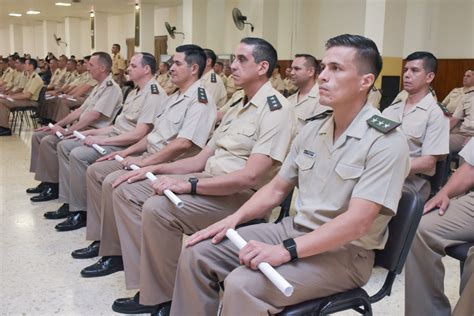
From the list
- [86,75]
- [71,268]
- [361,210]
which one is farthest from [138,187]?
[86,75]

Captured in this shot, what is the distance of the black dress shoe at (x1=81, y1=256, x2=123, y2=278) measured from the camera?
255 centimetres

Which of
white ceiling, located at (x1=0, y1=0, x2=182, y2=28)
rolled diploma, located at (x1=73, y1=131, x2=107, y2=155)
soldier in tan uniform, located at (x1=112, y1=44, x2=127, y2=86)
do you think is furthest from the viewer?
white ceiling, located at (x1=0, y1=0, x2=182, y2=28)

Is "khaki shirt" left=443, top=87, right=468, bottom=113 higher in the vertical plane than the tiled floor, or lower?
higher

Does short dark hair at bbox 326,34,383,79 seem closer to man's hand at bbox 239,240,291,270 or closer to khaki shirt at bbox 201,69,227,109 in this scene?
man's hand at bbox 239,240,291,270

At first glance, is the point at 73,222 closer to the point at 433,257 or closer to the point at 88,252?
the point at 88,252

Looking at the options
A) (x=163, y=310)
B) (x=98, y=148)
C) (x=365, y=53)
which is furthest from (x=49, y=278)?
(x=365, y=53)

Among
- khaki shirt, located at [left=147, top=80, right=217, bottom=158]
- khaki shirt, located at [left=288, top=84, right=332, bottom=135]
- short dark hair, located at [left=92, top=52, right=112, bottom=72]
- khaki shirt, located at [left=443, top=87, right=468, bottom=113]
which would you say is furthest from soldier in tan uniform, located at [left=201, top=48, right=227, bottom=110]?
khaki shirt, located at [left=443, top=87, right=468, bottom=113]

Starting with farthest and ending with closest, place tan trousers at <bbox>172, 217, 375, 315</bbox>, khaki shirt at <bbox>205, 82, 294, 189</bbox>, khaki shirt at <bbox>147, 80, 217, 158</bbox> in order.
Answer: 1. khaki shirt at <bbox>147, 80, 217, 158</bbox>
2. khaki shirt at <bbox>205, 82, 294, 189</bbox>
3. tan trousers at <bbox>172, 217, 375, 315</bbox>

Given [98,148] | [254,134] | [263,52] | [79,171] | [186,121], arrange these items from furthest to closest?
1. [79,171]
2. [98,148]
3. [186,121]
4. [263,52]
5. [254,134]

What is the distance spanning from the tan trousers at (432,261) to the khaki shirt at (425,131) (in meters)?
0.58

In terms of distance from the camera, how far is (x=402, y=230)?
1542 mm

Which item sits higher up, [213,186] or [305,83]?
[305,83]

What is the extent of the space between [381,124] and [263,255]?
0.58 meters

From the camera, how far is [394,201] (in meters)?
1.43
